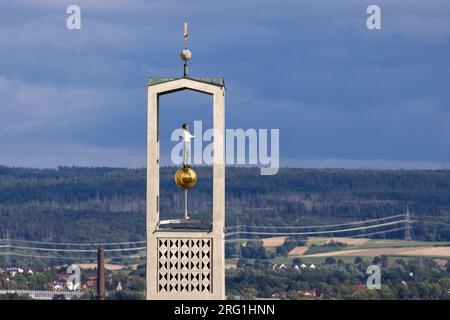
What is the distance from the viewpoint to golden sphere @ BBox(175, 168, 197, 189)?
145 ft

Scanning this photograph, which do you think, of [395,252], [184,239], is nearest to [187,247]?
[184,239]

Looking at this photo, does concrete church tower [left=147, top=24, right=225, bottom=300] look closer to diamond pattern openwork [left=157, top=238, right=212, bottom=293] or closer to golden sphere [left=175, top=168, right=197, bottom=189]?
diamond pattern openwork [left=157, top=238, right=212, bottom=293]

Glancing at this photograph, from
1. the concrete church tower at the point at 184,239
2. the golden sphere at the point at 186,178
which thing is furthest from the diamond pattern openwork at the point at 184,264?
the golden sphere at the point at 186,178

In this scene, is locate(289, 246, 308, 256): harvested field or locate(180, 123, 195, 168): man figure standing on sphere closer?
locate(180, 123, 195, 168): man figure standing on sphere

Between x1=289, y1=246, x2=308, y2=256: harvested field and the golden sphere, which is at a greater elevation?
x1=289, y1=246, x2=308, y2=256: harvested field

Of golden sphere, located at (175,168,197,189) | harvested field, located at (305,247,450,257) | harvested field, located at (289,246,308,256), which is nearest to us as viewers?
golden sphere, located at (175,168,197,189)

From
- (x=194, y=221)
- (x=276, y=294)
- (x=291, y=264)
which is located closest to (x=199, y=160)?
(x=194, y=221)

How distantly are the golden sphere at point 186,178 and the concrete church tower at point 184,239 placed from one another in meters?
0.48

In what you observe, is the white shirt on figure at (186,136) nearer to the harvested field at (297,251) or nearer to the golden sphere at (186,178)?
the golden sphere at (186,178)

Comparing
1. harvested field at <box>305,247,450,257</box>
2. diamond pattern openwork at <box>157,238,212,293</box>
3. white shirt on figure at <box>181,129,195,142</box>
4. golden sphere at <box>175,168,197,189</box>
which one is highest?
harvested field at <box>305,247,450,257</box>

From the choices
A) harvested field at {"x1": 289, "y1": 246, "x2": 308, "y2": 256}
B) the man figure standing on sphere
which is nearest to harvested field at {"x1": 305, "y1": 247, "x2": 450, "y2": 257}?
harvested field at {"x1": 289, "y1": 246, "x2": 308, "y2": 256}

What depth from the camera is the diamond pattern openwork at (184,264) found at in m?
43.7
